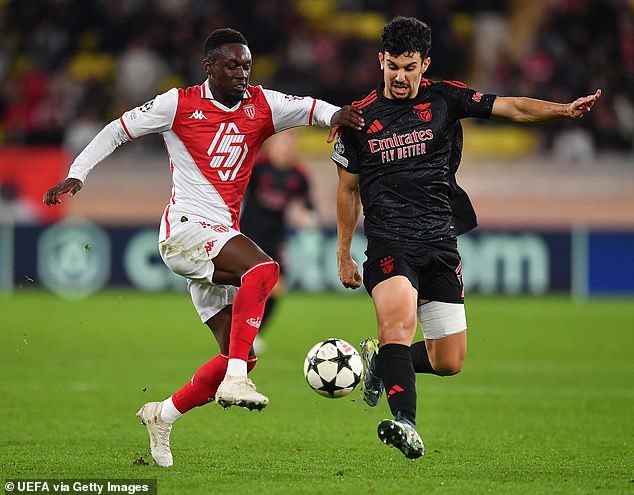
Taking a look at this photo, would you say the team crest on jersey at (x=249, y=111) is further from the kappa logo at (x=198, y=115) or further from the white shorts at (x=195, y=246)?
the white shorts at (x=195, y=246)

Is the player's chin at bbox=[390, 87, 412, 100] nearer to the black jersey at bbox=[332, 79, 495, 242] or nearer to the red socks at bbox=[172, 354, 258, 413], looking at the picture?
the black jersey at bbox=[332, 79, 495, 242]

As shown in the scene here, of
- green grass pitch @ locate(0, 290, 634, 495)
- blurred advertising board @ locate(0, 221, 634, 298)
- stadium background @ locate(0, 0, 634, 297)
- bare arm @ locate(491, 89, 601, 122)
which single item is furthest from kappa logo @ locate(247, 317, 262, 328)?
blurred advertising board @ locate(0, 221, 634, 298)

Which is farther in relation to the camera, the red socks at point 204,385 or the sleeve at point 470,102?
the sleeve at point 470,102

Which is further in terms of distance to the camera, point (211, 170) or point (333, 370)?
point (333, 370)

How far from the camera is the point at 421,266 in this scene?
242 inches

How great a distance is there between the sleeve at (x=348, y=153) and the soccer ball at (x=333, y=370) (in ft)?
3.33

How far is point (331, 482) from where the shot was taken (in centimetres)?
551

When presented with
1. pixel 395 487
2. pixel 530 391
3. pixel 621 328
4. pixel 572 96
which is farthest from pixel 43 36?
pixel 395 487

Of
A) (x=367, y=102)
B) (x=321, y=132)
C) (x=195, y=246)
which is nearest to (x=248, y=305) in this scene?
(x=195, y=246)

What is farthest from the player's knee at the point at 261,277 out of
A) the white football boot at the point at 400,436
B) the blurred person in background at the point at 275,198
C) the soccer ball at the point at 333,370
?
the blurred person in background at the point at 275,198

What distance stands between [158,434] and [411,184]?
185cm

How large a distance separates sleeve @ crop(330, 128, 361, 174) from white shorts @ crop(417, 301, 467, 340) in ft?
2.77

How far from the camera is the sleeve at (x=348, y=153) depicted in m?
6.30

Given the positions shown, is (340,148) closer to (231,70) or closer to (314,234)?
(231,70)
